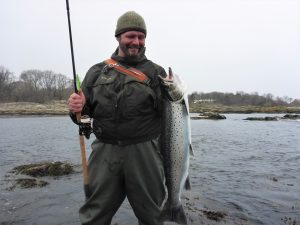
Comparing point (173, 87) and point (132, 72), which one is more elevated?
point (132, 72)

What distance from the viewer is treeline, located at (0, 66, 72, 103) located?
343 ft

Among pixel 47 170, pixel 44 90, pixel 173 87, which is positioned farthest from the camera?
pixel 44 90


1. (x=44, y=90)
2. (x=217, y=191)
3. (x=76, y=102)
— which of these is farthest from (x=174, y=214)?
(x=44, y=90)

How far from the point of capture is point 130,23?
4219 mm

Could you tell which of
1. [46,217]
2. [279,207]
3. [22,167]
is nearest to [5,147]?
[22,167]

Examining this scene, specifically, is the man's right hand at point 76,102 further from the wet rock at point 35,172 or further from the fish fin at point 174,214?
the wet rock at point 35,172

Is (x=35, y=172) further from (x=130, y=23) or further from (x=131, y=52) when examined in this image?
(x=130, y=23)

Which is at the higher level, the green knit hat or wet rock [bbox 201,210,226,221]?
the green knit hat

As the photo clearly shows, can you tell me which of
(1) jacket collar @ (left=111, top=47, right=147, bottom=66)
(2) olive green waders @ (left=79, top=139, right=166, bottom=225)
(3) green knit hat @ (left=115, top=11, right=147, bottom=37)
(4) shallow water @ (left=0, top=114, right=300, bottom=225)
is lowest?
(4) shallow water @ (left=0, top=114, right=300, bottom=225)

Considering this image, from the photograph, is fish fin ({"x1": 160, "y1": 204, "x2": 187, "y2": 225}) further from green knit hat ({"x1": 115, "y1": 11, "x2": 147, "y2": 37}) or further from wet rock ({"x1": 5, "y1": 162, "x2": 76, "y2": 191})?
wet rock ({"x1": 5, "y1": 162, "x2": 76, "y2": 191})

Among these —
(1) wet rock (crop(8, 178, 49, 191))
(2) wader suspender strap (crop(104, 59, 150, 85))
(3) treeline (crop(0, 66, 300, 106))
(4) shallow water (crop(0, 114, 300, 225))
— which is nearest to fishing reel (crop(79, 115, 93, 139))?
(2) wader suspender strap (crop(104, 59, 150, 85))

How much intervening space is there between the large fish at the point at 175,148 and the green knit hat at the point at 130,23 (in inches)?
32.2

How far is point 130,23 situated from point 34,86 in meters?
133

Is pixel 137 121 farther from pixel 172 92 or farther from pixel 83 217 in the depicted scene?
pixel 83 217
